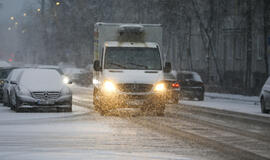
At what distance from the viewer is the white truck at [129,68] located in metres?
21.9

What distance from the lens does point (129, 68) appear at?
22.8 metres

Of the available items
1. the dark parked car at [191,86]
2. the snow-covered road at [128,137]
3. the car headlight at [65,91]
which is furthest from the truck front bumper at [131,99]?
the dark parked car at [191,86]

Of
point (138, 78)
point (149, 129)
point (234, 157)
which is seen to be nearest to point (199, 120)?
point (138, 78)

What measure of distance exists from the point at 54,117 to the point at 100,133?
5701 mm

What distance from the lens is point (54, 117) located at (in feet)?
70.0

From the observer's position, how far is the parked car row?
23.1 meters

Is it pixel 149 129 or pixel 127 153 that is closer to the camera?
pixel 127 153

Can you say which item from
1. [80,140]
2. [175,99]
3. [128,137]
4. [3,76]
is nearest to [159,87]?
[128,137]

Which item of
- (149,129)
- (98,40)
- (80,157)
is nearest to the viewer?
(80,157)

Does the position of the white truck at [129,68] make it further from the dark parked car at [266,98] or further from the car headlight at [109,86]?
the dark parked car at [266,98]

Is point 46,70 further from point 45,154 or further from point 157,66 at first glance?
point 45,154

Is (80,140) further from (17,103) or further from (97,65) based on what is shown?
(17,103)

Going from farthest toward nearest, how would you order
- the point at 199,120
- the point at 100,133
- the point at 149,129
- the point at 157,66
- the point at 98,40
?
the point at 98,40 → the point at 157,66 → the point at 199,120 → the point at 149,129 → the point at 100,133

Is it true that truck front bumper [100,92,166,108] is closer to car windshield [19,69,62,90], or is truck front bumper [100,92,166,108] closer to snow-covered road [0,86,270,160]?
snow-covered road [0,86,270,160]
